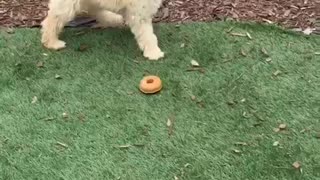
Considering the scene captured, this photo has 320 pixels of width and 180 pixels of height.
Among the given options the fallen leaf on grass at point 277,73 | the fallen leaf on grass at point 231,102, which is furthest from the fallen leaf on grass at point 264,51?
the fallen leaf on grass at point 231,102

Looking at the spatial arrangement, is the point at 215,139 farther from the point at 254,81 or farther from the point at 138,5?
the point at 138,5

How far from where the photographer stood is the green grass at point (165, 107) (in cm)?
334

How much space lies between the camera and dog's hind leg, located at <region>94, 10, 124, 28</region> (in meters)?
4.57

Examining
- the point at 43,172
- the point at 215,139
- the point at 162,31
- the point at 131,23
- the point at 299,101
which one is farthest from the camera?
the point at 162,31

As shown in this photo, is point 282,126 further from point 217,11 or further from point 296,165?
point 217,11

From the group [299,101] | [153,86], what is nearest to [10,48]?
[153,86]

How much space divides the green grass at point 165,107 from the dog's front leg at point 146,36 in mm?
69

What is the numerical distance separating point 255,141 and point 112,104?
97cm

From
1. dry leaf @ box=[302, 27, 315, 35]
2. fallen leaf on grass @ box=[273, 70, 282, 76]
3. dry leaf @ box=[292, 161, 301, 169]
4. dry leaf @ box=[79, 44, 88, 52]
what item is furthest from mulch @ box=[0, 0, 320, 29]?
dry leaf @ box=[292, 161, 301, 169]

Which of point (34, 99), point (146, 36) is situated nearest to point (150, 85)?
point (146, 36)

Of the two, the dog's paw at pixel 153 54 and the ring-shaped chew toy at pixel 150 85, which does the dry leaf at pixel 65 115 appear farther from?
the dog's paw at pixel 153 54

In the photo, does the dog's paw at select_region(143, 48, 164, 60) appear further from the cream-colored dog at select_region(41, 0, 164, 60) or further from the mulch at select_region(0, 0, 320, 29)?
the mulch at select_region(0, 0, 320, 29)

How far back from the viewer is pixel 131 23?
418 cm

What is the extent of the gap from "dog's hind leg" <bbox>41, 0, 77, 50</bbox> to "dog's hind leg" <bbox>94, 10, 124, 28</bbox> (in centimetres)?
38
